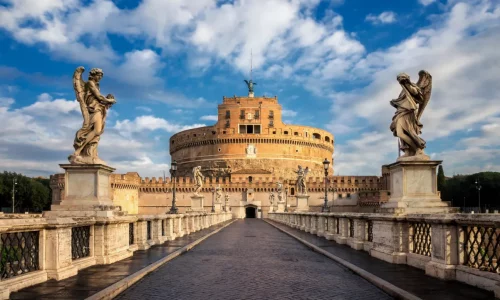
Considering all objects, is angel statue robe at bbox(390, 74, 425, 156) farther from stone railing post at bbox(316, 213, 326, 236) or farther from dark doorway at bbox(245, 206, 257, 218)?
dark doorway at bbox(245, 206, 257, 218)

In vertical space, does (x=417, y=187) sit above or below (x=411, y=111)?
below

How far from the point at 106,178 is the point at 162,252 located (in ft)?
9.60

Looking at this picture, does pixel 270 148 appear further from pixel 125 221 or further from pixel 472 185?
pixel 125 221

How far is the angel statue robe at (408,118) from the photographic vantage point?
1092 centimetres

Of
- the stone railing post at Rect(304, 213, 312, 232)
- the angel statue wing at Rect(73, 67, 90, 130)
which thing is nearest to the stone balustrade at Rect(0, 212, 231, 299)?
the angel statue wing at Rect(73, 67, 90, 130)

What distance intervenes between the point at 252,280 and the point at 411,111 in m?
4.98

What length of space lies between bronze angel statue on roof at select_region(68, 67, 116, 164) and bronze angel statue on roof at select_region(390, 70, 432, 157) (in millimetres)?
6335

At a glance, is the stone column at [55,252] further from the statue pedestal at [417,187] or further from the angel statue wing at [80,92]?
the statue pedestal at [417,187]

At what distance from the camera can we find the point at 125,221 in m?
11.6

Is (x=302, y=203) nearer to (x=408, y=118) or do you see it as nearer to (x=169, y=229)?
(x=169, y=229)

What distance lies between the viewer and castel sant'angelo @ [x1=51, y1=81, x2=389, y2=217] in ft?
297

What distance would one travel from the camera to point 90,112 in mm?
11609

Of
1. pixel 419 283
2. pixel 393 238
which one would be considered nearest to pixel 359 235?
pixel 393 238

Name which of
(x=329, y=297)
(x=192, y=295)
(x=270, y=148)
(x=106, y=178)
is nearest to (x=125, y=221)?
(x=106, y=178)
